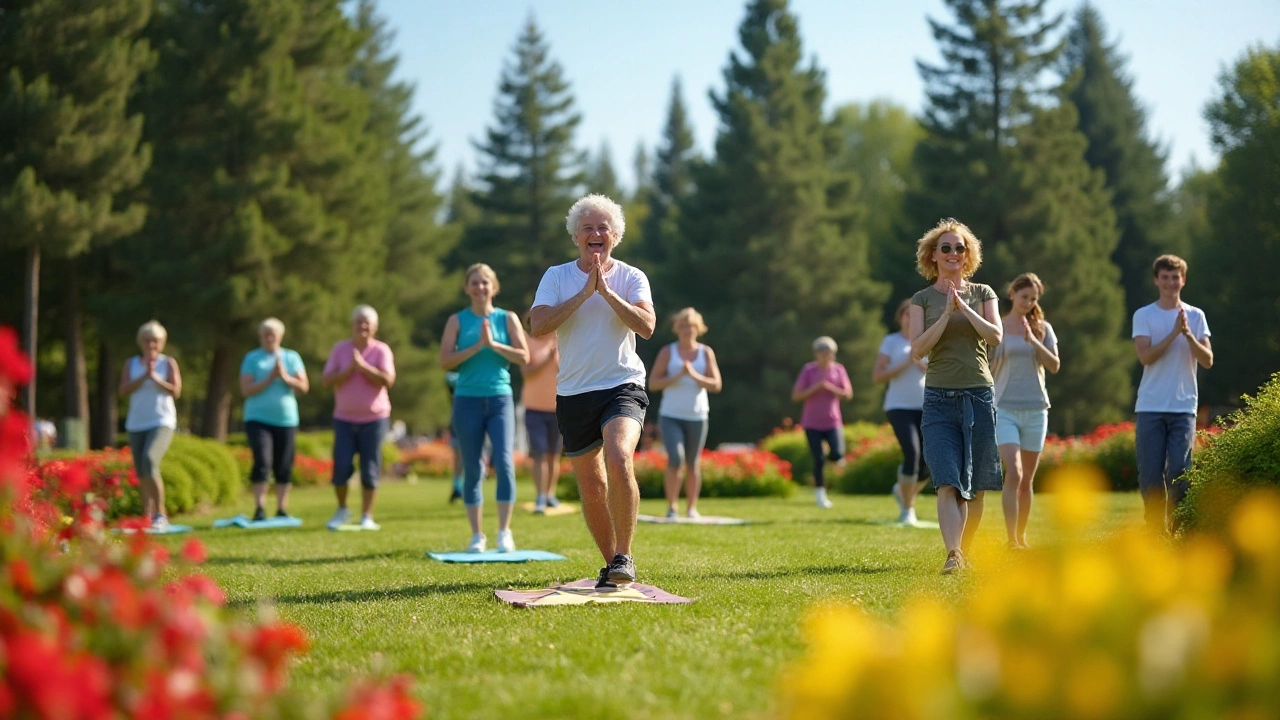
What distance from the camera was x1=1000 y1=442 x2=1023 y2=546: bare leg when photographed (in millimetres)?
8695

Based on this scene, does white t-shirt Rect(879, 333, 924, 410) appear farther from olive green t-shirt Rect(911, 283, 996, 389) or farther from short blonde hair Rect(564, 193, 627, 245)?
short blonde hair Rect(564, 193, 627, 245)

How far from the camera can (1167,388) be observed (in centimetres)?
909

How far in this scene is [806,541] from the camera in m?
9.95

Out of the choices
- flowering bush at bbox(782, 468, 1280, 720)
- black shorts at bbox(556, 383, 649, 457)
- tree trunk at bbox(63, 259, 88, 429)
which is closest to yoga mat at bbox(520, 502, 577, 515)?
black shorts at bbox(556, 383, 649, 457)

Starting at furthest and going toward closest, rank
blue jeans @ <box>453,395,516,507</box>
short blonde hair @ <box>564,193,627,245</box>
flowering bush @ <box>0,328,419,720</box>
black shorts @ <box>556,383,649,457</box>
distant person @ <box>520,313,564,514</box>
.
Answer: distant person @ <box>520,313,564,514</box> → blue jeans @ <box>453,395,516,507</box> → short blonde hair @ <box>564,193,627,245</box> → black shorts @ <box>556,383,649,457</box> → flowering bush @ <box>0,328,419,720</box>

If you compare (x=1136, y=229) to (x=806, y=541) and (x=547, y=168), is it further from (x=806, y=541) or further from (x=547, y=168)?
(x=806, y=541)

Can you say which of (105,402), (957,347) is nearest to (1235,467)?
(957,347)

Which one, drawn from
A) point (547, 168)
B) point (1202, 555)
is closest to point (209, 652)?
point (1202, 555)

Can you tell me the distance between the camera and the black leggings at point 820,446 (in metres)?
15.5

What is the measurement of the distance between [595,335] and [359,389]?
590 cm

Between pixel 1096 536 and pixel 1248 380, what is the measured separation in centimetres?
2985

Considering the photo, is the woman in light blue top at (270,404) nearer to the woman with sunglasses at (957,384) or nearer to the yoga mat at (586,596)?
the yoga mat at (586,596)

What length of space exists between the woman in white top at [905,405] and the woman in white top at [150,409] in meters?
6.90

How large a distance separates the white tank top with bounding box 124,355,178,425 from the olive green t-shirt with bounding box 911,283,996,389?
7.86 m
